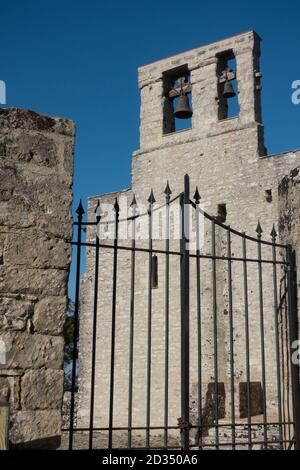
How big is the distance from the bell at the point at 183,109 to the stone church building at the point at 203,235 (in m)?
0.15

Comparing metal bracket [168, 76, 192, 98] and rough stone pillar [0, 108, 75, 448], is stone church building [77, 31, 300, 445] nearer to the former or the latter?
metal bracket [168, 76, 192, 98]

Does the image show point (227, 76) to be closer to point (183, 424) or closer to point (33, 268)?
point (183, 424)

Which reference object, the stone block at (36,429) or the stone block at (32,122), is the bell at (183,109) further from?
the stone block at (36,429)

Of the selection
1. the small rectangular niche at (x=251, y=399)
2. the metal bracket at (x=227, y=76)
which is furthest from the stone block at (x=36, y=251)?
the metal bracket at (x=227, y=76)

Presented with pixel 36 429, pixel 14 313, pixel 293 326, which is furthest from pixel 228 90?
pixel 36 429

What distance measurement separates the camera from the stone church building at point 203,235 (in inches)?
521

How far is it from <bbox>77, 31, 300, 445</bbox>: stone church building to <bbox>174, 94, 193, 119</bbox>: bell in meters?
0.15

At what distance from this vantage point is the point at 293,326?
4785mm

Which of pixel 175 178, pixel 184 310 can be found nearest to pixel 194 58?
pixel 175 178

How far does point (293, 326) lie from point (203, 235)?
365 inches

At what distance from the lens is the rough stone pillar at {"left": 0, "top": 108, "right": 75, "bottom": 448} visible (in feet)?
10.5

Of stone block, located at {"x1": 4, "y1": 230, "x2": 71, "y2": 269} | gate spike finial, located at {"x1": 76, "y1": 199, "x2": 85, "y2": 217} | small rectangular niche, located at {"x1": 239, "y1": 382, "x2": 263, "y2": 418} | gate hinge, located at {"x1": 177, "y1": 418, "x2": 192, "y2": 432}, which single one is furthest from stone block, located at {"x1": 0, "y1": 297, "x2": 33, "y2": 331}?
small rectangular niche, located at {"x1": 239, "y1": 382, "x2": 263, "y2": 418}

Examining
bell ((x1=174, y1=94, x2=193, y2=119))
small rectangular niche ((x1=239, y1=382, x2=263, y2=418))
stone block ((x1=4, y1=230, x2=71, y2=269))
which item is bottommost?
small rectangular niche ((x1=239, y1=382, x2=263, y2=418))
